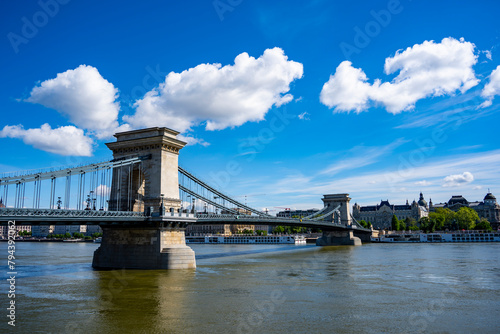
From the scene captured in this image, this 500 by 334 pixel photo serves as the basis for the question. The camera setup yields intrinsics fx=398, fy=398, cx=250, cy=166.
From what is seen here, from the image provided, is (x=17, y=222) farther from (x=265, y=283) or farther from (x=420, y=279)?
(x=420, y=279)

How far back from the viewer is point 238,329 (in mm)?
14438

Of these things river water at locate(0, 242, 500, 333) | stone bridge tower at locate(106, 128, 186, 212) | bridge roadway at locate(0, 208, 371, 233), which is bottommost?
river water at locate(0, 242, 500, 333)

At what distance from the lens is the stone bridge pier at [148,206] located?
31625 mm

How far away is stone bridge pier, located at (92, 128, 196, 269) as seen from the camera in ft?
104

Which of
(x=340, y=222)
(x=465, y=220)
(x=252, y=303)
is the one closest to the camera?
(x=252, y=303)

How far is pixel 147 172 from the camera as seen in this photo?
3428 centimetres

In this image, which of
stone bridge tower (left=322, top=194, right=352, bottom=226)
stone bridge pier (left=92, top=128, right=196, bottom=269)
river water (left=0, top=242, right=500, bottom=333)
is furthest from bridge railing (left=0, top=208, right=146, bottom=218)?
stone bridge tower (left=322, top=194, right=352, bottom=226)

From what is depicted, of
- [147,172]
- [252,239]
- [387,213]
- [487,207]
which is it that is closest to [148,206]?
[147,172]

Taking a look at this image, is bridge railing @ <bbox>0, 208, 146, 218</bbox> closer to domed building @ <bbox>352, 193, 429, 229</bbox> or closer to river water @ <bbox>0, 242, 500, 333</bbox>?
river water @ <bbox>0, 242, 500, 333</bbox>

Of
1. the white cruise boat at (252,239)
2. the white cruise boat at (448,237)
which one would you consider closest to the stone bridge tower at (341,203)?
the white cruise boat at (448,237)

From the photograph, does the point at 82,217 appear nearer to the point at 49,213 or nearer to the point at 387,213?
the point at 49,213

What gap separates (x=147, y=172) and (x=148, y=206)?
2.94m

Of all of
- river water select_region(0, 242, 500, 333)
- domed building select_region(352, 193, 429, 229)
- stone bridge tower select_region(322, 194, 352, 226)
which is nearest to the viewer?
river water select_region(0, 242, 500, 333)

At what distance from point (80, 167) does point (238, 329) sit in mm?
22164
